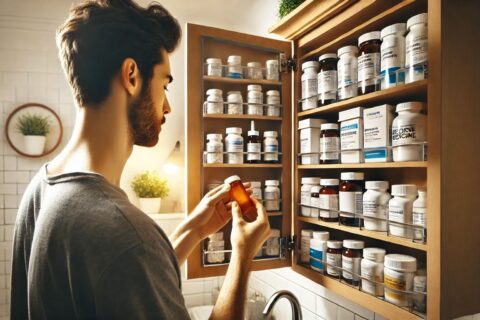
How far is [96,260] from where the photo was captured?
53 cm

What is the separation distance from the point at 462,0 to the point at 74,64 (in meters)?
0.90

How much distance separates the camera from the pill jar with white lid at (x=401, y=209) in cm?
96

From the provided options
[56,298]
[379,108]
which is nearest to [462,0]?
[379,108]

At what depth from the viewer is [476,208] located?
90cm

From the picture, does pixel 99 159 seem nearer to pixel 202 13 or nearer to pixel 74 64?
pixel 74 64

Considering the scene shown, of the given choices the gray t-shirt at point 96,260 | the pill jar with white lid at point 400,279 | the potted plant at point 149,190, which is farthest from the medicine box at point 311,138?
the potted plant at point 149,190

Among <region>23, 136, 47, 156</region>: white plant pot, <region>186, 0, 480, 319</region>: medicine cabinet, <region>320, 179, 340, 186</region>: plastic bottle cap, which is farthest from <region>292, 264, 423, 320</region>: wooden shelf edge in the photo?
<region>23, 136, 47, 156</region>: white plant pot

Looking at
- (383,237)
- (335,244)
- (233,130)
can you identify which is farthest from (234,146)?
(383,237)

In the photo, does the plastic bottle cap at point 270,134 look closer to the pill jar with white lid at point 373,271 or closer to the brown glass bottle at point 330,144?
the brown glass bottle at point 330,144

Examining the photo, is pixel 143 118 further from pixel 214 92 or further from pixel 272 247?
pixel 272 247

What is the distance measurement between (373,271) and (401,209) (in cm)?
21

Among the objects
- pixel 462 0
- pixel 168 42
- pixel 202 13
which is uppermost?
pixel 202 13

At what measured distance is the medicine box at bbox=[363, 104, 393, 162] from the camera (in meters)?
1.03

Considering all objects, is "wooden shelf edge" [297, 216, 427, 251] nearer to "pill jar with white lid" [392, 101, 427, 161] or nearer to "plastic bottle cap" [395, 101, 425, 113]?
"pill jar with white lid" [392, 101, 427, 161]
